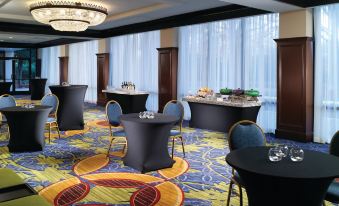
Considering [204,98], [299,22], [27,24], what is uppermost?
[27,24]

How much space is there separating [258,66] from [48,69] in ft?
47.5

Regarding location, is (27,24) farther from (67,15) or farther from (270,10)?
→ (270,10)

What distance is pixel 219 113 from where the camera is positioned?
24.5ft

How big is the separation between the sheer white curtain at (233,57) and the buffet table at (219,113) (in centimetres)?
86

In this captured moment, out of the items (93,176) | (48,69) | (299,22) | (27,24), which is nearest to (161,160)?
(93,176)

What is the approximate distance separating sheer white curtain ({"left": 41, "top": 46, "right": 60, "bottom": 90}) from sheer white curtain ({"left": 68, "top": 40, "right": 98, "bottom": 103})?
76.2 inches

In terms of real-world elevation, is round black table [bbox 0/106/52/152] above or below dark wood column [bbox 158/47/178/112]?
below

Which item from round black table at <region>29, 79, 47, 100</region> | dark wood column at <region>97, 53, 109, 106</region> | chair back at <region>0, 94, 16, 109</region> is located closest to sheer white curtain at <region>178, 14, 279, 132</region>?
dark wood column at <region>97, 53, 109, 106</region>

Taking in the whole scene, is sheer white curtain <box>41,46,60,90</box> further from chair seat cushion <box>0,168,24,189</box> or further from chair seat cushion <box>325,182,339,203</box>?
chair seat cushion <box>325,182,339,203</box>

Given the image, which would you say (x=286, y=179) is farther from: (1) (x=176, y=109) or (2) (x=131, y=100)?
(2) (x=131, y=100)

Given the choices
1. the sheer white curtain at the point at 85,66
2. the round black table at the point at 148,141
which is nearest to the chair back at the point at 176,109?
the round black table at the point at 148,141

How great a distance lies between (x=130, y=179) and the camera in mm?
4559

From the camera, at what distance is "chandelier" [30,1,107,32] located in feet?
22.9

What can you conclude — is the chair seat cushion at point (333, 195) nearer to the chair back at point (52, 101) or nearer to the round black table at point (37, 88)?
the chair back at point (52, 101)
